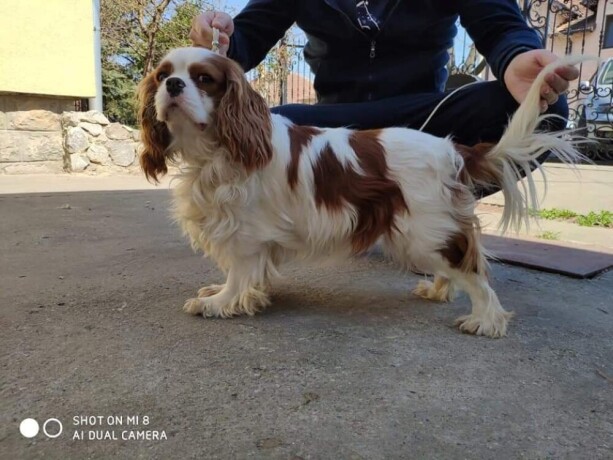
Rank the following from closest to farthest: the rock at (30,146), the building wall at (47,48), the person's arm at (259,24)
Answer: the person's arm at (259,24) → the building wall at (47,48) → the rock at (30,146)

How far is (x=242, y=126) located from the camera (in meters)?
2.02

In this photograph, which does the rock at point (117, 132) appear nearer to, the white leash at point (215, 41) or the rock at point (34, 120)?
the rock at point (34, 120)

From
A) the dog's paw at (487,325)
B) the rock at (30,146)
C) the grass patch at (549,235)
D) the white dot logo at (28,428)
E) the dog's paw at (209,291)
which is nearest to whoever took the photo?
the white dot logo at (28,428)

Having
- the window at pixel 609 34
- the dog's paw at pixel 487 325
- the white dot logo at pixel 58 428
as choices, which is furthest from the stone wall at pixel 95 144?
the window at pixel 609 34

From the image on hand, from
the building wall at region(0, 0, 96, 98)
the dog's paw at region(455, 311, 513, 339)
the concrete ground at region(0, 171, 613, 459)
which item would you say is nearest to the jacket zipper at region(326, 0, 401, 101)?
the concrete ground at region(0, 171, 613, 459)

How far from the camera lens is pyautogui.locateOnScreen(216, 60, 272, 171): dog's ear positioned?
79.7 inches

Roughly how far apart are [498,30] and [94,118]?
251 inches

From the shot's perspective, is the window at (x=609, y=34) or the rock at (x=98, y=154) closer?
the rock at (x=98, y=154)

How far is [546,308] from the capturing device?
2.27 metres

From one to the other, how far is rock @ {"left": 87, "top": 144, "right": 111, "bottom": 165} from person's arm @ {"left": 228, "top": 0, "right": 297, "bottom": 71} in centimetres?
499

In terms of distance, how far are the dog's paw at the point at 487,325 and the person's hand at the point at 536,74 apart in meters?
0.82

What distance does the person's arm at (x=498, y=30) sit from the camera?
7.55 ft

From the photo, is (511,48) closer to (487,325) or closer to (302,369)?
(487,325)

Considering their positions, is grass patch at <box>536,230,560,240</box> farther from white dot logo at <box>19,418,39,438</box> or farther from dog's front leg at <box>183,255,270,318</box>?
white dot logo at <box>19,418,39,438</box>
